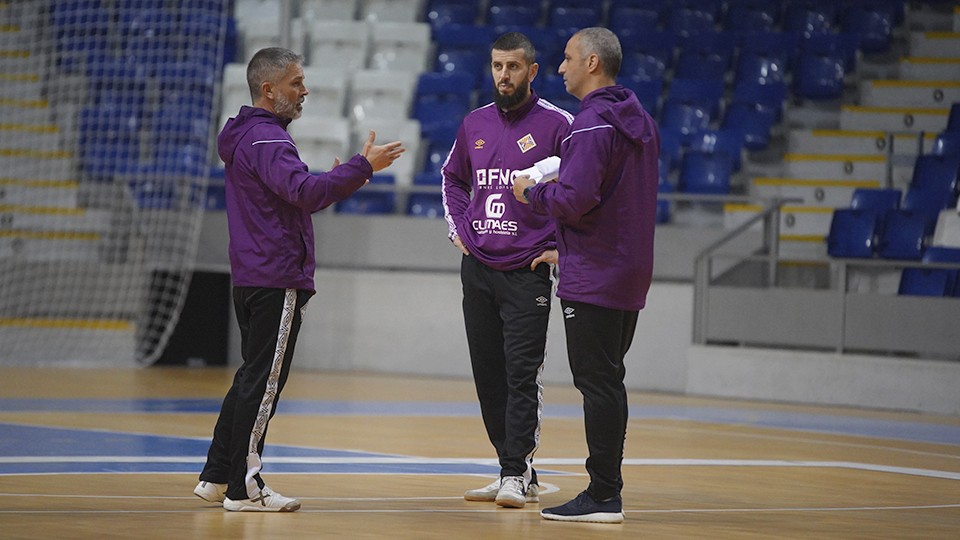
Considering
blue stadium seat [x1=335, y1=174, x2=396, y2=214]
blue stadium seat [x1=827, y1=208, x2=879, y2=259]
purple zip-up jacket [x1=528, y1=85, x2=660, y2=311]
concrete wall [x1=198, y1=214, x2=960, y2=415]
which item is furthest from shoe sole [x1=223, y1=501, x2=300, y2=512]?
blue stadium seat [x1=335, y1=174, x2=396, y2=214]

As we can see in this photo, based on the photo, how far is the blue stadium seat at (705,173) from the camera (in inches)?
587

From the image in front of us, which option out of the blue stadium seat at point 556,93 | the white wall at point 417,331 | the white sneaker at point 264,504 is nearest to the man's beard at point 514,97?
the white sneaker at point 264,504

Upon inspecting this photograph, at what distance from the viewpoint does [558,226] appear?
241 inches

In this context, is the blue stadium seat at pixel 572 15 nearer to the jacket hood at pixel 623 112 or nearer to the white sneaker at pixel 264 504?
the jacket hood at pixel 623 112

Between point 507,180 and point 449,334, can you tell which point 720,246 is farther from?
point 507,180

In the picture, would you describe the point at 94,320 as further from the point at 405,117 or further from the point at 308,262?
the point at 308,262

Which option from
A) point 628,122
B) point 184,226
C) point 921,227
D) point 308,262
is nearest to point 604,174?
point 628,122

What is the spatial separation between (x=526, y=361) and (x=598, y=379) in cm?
56

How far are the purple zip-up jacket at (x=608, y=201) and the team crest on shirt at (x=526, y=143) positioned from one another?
585mm

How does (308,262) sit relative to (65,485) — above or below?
above

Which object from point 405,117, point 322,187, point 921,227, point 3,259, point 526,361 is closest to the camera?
point 322,187

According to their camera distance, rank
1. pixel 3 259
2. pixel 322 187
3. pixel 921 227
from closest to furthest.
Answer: pixel 322 187
pixel 921 227
pixel 3 259

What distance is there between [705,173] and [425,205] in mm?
2870

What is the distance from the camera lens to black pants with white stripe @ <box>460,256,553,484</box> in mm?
6480
